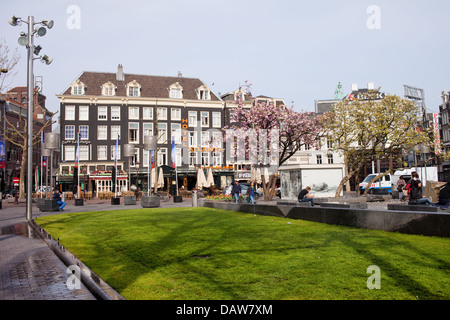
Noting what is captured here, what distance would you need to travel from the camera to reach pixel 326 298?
484 centimetres

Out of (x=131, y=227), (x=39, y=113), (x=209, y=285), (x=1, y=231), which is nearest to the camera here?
(x=209, y=285)

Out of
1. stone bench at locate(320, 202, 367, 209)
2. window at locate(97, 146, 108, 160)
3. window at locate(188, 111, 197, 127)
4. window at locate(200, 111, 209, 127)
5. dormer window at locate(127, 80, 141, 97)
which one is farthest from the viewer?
window at locate(200, 111, 209, 127)

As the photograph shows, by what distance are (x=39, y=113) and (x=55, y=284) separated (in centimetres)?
9901

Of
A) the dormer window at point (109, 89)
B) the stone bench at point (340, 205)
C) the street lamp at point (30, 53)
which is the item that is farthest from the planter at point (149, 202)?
the dormer window at point (109, 89)

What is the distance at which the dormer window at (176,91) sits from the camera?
64062 mm

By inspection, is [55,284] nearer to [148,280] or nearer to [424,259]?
[148,280]

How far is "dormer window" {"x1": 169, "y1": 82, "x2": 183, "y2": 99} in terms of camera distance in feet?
210

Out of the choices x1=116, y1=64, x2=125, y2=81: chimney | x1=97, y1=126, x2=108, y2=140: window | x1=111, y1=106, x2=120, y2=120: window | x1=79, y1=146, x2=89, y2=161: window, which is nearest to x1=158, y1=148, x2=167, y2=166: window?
x1=111, y1=106, x2=120, y2=120: window

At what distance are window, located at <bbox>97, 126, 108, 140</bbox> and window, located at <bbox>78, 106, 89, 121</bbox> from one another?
92.1 inches

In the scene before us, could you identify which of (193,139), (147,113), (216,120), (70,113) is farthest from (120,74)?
(216,120)

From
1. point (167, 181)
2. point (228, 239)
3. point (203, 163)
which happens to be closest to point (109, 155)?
point (167, 181)

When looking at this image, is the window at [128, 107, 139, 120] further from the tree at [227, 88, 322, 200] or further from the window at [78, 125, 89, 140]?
the tree at [227, 88, 322, 200]

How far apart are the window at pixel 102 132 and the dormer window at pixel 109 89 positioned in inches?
204
